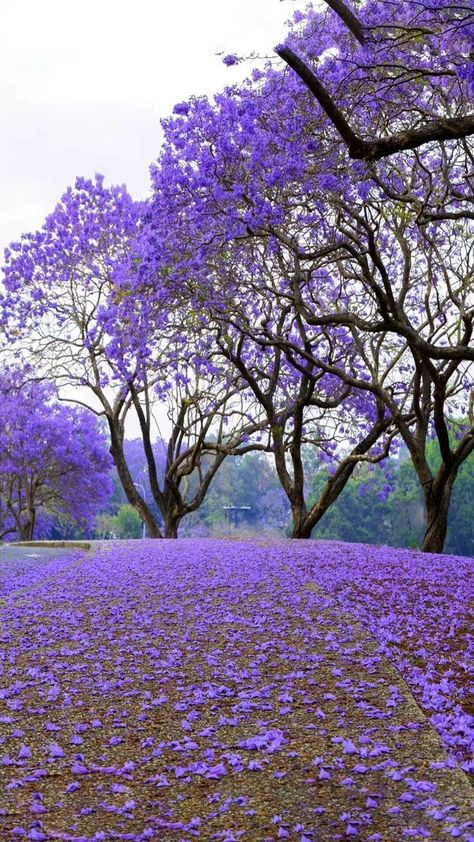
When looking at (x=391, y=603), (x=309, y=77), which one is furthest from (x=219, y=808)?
(x=309, y=77)

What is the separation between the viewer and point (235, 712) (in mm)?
5355

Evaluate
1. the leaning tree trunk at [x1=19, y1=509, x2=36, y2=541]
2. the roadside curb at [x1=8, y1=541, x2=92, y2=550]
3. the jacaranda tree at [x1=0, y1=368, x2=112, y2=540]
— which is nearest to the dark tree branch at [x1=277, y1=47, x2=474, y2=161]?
the roadside curb at [x1=8, y1=541, x2=92, y2=550]

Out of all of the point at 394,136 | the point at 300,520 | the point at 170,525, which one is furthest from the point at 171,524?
the point at 394,136

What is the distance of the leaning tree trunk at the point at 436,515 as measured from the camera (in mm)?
16172

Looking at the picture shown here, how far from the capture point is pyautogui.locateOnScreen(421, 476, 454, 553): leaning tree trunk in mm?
16172

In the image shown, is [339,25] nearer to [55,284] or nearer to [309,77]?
[309,77]

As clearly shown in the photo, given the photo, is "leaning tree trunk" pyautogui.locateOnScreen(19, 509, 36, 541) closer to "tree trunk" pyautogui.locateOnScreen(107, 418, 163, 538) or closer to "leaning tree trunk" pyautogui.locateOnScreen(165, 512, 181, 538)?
"leaning tree trunk" pyautogui.locateOnScreen(165, 512, 181, 538)

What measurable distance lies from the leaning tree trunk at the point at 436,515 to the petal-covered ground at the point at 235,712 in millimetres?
6606

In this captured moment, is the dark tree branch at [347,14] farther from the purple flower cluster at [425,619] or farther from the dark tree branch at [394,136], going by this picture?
the purple flower cluster at [425,619]

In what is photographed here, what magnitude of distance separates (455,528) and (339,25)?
35.6m

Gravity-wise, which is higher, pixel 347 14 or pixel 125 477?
pixel 347 14

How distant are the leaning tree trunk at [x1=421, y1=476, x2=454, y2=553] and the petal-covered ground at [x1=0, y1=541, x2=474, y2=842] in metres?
6.61

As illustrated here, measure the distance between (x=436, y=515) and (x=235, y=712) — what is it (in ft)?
Answer: 38.2

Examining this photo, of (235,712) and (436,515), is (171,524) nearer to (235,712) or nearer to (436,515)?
(436,515)
